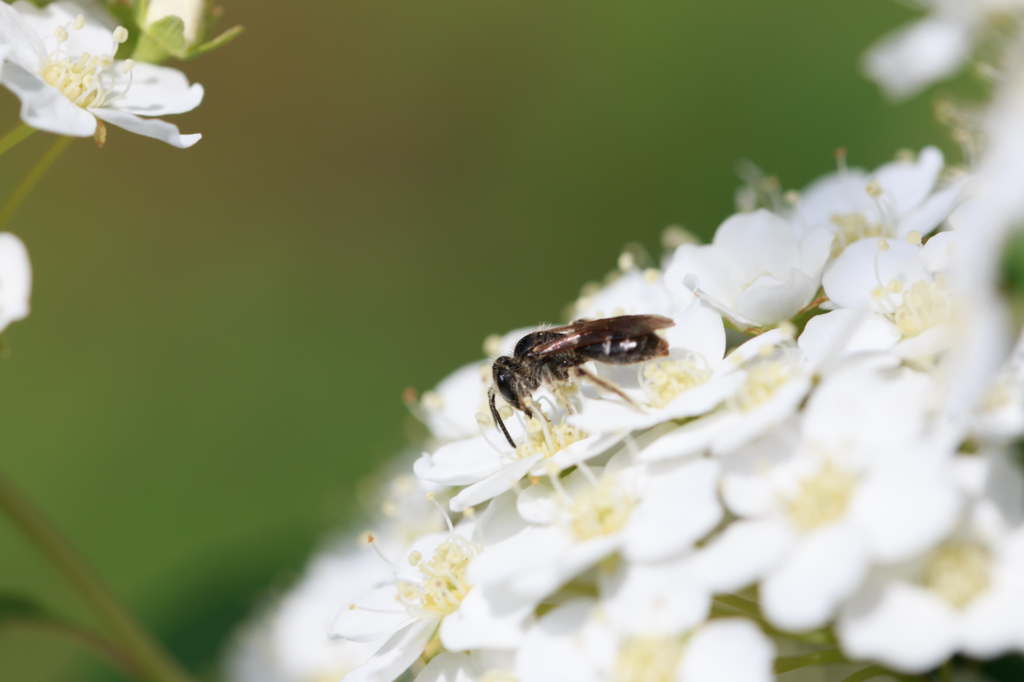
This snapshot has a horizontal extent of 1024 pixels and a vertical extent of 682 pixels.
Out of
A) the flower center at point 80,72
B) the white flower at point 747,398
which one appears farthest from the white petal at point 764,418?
the flower center at point 80,72

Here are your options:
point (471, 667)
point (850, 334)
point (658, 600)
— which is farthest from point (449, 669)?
point (850, 334)

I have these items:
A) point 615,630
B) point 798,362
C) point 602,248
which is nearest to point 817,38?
point 602,248

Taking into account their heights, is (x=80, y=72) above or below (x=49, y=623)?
above

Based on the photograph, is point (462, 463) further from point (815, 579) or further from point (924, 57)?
point (924, 57)

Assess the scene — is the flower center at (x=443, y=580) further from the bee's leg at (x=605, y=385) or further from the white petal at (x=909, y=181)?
the white petal at (x=909, y=181)

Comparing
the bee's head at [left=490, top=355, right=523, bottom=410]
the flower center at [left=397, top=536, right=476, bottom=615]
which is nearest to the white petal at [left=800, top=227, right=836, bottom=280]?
the bee's head at [left=490, top=355, right=523, bottom=410]

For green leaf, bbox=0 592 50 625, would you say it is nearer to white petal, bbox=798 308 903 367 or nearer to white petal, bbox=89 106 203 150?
white petal, bbox=89 106 203 150

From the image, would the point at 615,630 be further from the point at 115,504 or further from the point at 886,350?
the point at 115,504
